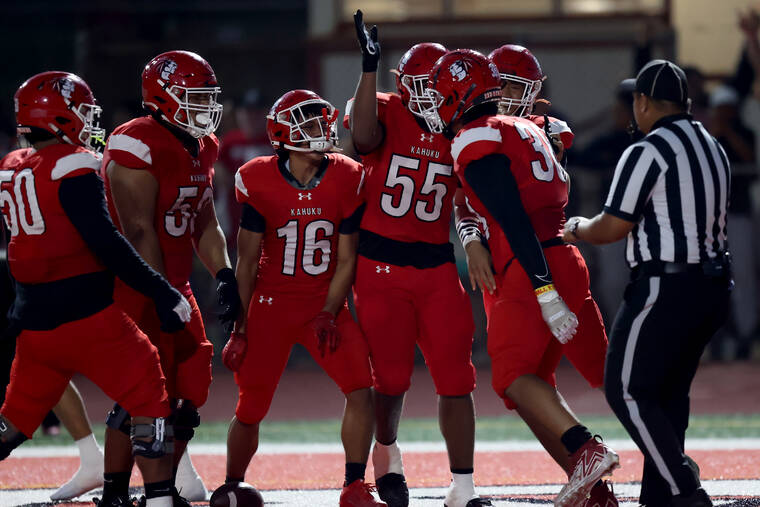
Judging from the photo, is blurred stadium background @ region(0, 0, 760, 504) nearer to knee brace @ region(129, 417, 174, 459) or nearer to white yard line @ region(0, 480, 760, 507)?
white yard line @ region(0, 480, 760, 507)

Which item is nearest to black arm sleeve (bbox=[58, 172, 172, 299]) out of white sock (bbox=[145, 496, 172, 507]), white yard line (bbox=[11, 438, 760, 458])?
white sock (bbox=[145, 496, 172, 507])

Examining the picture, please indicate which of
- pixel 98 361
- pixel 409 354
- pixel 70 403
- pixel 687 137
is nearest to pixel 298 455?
pixel 70 403

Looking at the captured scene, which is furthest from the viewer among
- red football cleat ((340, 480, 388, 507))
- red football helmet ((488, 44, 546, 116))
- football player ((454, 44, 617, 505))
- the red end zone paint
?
the red end zone paint

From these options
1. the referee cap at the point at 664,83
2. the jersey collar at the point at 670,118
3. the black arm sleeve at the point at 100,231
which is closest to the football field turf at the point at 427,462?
the black arm sleeve at the point at 100,231

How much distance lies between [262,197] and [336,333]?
2.22ft

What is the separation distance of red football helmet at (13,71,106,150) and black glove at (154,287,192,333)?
73cm

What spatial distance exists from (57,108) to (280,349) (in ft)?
4.56

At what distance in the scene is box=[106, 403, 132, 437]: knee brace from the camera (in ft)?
17.8

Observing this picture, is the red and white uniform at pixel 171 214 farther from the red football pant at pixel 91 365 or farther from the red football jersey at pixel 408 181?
the red football jersey at pixel 408 181

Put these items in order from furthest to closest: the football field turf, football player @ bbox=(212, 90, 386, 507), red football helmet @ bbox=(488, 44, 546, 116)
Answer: the football field turf, red football helmet @ bbox=(488, 44, 546, 116), football player @ bbox=(212, 90, 386, 507)

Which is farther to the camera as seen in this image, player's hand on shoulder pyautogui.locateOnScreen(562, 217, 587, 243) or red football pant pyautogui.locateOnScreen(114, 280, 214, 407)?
red football pant pyautogui.locateOnScreen(114, 280, 214, 407)

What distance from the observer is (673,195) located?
16.4ft

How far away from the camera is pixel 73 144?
5.17 m

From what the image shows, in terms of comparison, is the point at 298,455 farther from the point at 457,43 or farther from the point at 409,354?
the point at 457,43
